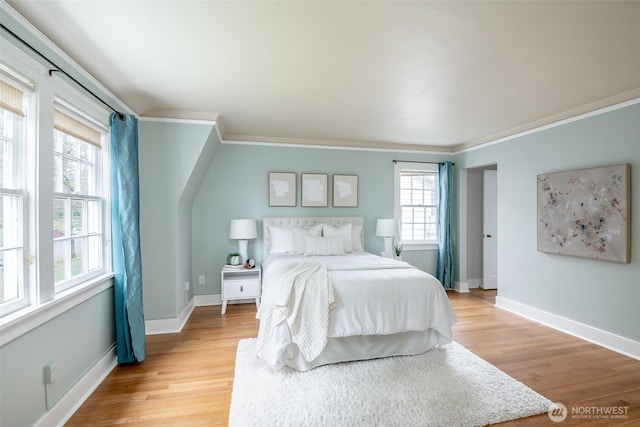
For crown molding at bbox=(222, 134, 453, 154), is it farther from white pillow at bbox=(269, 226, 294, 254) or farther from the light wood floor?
the light wood floor

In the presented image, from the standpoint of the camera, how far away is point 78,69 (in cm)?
216

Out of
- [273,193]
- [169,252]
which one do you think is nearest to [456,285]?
[273,193]

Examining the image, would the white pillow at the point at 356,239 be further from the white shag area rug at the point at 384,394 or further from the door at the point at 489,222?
the door at the point at 489,222

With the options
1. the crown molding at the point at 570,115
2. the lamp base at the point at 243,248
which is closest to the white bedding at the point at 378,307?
the lamp base at the point at 243,248

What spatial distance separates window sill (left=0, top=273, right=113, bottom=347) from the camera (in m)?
1.47

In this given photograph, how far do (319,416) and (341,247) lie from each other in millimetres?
2375

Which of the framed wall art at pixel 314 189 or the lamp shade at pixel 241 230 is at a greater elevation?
the framed wall art at pixel 314 189

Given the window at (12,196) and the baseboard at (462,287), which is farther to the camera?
the baseboard at (462,287)

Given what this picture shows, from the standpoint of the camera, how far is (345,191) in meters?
4.81

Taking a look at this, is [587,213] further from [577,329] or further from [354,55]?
[354,55]

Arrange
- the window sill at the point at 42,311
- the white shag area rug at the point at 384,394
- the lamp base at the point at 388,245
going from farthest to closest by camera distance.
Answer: the lamp base at the point at 388,245 < the white shag area rug at the point at 384,394 < the window sill at the point at 42,311

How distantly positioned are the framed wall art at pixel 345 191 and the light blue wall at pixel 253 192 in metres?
0.09

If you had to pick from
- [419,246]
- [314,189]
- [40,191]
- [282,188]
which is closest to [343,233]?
[314,189]

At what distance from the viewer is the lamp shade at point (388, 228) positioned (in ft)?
15.1
